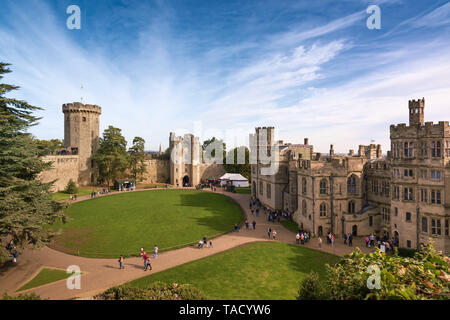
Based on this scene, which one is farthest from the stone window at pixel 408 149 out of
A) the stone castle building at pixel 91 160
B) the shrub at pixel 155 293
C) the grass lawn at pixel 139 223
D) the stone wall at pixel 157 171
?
the stone wall at pixel 157 171

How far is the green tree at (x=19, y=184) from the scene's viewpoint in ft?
54.8

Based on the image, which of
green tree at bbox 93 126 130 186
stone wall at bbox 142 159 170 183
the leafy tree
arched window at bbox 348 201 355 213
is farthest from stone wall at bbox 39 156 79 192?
arched window at bbox 348 201 355 213

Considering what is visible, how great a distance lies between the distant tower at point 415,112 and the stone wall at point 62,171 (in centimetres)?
5906

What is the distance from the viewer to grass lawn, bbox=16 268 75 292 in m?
18.3

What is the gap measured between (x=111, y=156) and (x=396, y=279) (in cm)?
5979

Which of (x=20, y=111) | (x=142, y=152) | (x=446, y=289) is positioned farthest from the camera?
(x=142, y=152)

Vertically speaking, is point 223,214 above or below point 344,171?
below

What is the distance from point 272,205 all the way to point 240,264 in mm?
20167

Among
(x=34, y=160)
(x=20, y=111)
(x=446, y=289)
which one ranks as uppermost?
(x=20, y=111)

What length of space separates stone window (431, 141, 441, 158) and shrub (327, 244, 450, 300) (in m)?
19.6

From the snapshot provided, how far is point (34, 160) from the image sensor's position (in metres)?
19.1

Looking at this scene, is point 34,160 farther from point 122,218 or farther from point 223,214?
point 223,214

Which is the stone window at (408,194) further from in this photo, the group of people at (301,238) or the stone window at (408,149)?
the group of people at (301,238)
